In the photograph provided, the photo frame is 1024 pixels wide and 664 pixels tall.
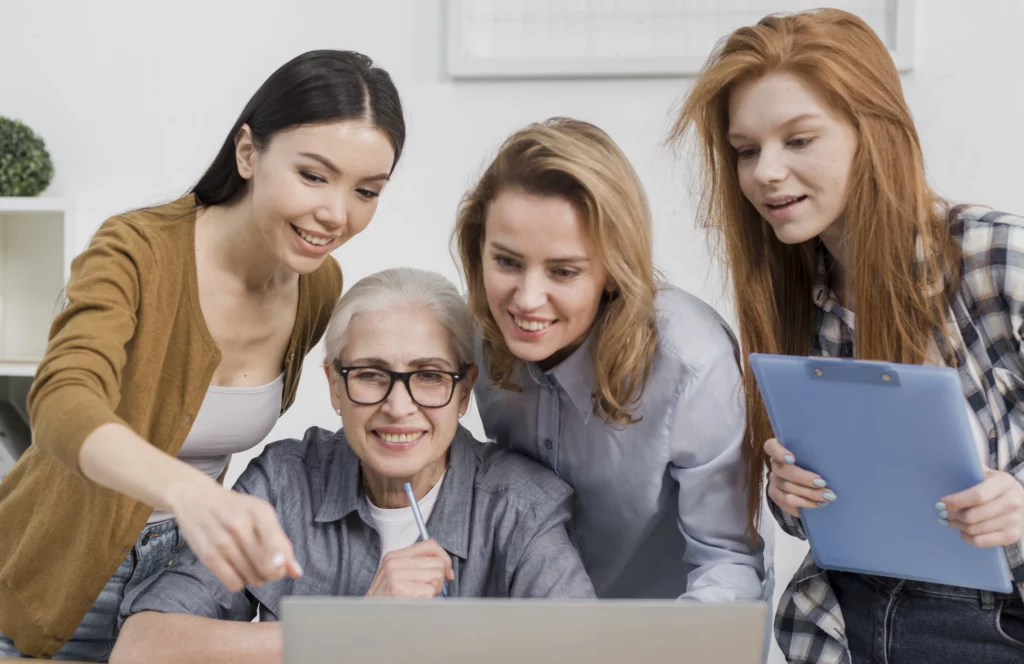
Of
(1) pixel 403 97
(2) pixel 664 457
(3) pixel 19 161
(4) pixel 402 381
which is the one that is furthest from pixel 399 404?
(3) pixel 19 161

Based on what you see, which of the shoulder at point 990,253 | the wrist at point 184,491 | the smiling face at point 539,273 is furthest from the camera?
the smiling face at point 539,273

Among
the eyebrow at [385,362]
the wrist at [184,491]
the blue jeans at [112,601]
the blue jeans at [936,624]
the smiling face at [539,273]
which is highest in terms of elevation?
the smiling face at [539,273]

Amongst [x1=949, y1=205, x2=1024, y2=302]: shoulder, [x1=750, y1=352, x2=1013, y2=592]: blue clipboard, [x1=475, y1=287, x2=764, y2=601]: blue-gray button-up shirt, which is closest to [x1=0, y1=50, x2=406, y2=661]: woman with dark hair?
[x1=475, y1=287, x2=764, y2=601]: blue-gray button-up shirt

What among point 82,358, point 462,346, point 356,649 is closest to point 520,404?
point 462,346

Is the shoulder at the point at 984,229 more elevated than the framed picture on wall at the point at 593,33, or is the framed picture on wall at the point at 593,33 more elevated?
the framed picture on wall at the point at 593,33

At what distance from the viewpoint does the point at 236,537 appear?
3.06 ft

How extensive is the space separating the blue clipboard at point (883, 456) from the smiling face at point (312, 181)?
2.23 feet

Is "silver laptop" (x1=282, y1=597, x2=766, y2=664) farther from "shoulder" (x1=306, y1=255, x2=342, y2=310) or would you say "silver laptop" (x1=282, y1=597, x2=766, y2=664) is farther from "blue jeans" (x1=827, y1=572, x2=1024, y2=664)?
"shoulder" (x1=306, y1=255, x2=342, y2=310)

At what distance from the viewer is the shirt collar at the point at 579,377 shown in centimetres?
157

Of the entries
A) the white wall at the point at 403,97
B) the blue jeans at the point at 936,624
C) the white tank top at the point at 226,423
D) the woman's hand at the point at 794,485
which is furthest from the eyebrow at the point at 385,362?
the white wall at the point at 403,97

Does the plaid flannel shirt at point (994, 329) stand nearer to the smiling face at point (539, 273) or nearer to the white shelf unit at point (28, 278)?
the smiling face at point (539, 273)

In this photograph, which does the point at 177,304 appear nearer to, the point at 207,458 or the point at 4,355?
the point at 207,458

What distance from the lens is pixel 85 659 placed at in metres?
1.64

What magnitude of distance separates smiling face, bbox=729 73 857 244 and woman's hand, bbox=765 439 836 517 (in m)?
0.29
